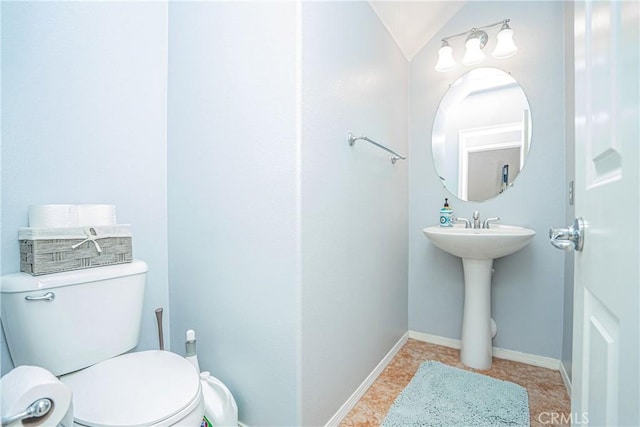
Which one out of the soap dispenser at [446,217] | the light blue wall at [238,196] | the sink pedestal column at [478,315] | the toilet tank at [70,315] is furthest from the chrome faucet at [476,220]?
the toilet tank at [70,315]

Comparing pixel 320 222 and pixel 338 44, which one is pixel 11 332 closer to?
pixel 320 222

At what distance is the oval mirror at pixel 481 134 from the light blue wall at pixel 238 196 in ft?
4.39

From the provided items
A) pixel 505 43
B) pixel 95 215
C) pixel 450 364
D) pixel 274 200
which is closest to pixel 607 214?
pixel 274 200

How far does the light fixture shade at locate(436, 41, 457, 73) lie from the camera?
1.89m

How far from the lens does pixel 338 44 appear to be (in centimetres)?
128

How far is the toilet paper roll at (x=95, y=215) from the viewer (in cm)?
109

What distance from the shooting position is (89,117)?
1212 millimetres

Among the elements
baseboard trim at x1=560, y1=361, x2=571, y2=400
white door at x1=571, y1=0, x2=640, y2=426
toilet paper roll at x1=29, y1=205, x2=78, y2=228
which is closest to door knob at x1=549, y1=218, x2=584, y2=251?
white door at x1=571, y1=0, x2=640, y2=426

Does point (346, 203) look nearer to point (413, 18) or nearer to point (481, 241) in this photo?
point (481, 241)

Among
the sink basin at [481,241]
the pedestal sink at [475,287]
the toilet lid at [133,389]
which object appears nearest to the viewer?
the toilet lid at [133,389]

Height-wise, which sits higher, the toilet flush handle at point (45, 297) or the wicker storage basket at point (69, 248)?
the wicker storage basket at point (69, 248)

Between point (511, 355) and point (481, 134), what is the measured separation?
1404mm

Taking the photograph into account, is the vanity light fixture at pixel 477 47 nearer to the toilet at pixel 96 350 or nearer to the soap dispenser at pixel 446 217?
the soap dispenser at pixel 446 217

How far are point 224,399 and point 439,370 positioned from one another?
3.91 feet
